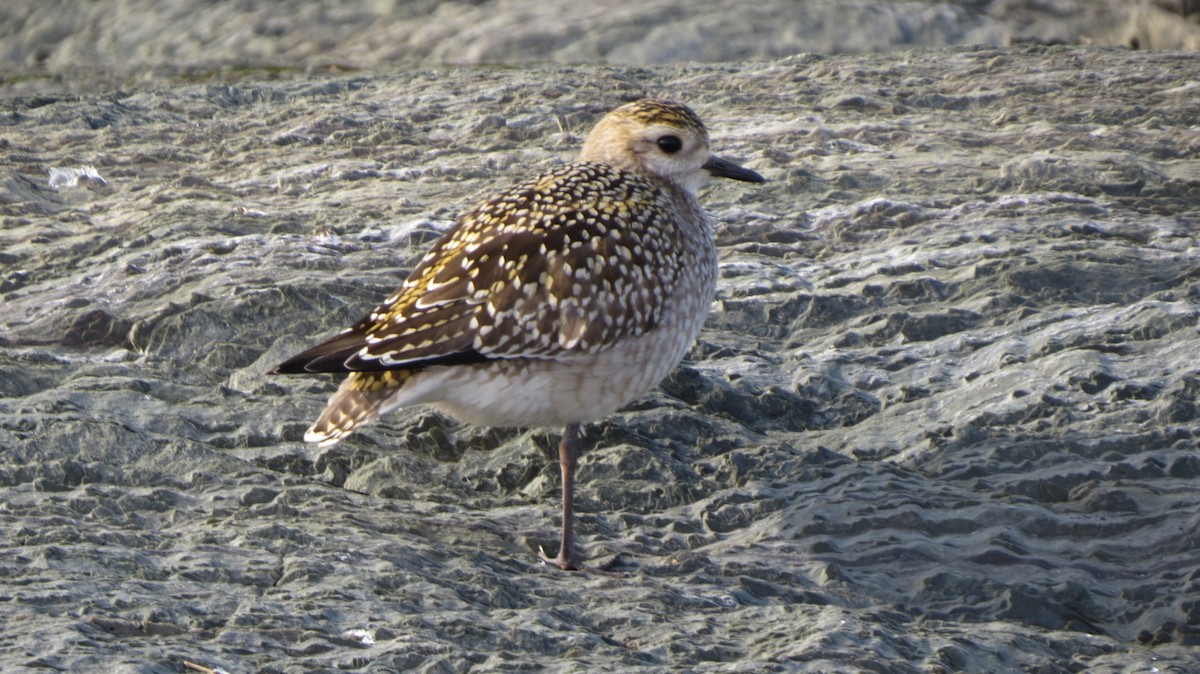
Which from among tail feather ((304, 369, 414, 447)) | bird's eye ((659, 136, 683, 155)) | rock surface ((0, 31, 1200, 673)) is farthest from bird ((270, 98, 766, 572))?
bird's eye ((659, 136, 683, 155))

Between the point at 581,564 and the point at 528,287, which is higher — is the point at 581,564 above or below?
below

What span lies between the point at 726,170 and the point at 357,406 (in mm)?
2055

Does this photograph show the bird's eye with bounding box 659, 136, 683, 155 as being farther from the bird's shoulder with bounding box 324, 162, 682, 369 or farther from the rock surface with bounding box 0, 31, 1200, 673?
the rock surface with bounding box 0, 31, 1200, 673

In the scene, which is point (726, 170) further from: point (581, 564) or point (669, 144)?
point (581, 564)

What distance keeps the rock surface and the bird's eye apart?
31.8 inches

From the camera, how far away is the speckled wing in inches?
192

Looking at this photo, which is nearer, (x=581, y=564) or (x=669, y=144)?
(x=581, y=564)

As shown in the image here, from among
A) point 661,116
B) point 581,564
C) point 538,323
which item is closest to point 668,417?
point 538,323

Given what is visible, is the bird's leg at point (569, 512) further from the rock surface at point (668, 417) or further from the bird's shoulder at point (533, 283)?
the bird's shoulder at point (533, 283)

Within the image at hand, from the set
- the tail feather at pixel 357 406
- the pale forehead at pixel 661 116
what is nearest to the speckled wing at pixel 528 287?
the tail feather at pixel 357 406

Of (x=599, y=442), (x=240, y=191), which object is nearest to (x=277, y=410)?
(x=599, y=442)

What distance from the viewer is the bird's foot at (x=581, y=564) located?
466 cm

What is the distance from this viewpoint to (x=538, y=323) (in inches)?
196

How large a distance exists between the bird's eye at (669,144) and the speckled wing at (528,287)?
60 cm
